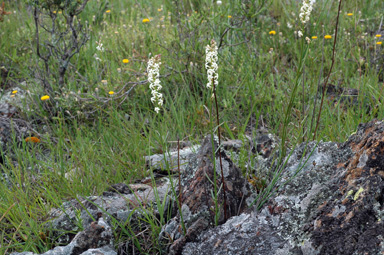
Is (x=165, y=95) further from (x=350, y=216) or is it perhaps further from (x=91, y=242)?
(x=350, y=216)

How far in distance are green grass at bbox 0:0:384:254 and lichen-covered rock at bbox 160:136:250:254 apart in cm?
32

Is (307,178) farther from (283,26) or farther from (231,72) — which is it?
(283,26)

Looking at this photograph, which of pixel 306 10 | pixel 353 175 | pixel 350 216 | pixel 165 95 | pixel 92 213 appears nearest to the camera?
pixel 350 216

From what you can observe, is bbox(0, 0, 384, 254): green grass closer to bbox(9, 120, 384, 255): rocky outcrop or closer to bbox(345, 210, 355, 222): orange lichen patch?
bbox(9, 120, 384, 255): rocky outcrop

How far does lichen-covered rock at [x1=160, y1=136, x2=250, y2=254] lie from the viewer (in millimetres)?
1692

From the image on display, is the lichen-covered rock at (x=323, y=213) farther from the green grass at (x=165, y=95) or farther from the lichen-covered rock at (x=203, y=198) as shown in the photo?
the green grass at (x=165, y=95)

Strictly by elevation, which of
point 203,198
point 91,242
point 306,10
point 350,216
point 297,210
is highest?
point 306,10

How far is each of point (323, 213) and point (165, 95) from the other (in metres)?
2.48

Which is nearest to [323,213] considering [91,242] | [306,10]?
[306,10]

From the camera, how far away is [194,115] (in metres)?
3.19

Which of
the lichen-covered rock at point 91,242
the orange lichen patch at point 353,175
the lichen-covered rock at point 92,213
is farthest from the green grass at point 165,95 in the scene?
the orange lichen patch at point 353,175

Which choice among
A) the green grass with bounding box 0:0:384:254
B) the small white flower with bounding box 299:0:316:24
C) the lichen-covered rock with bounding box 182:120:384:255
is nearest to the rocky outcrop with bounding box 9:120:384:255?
the lichen-covered rock with bounding box 182:120:384:255

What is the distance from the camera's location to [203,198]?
1.82 metres

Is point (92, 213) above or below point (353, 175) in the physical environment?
below
